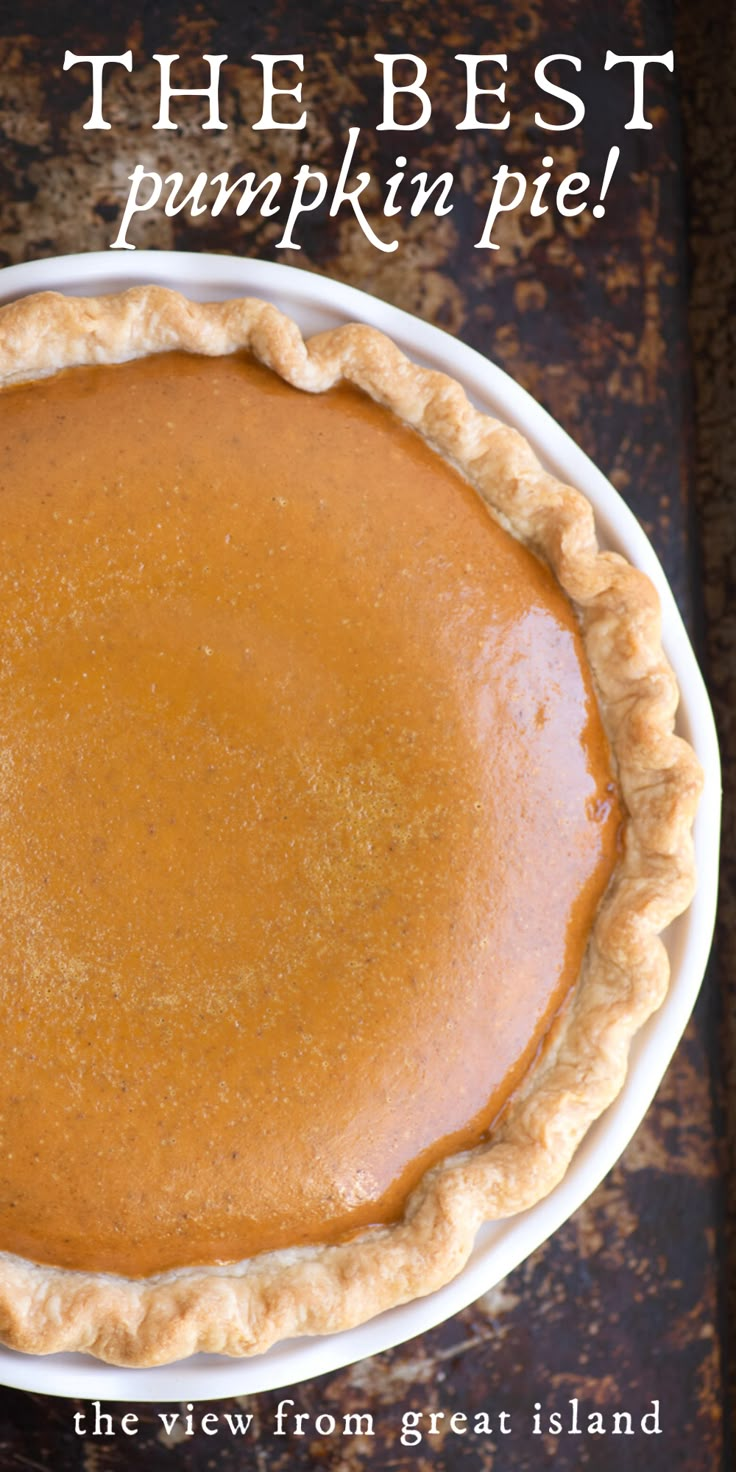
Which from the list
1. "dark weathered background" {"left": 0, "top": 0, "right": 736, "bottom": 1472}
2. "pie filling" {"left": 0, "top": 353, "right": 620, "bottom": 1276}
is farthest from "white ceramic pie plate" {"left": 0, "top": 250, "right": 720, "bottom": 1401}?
"dark weathered background" {"left": 0, "top": 0, "right": 736, "bottom": 1472}

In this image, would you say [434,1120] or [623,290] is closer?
[434,1120]

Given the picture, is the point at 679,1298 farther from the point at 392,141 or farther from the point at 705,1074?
the point at 392,141

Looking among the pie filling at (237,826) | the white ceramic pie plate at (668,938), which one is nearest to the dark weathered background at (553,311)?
the white ceramic pie plate at (668,938)

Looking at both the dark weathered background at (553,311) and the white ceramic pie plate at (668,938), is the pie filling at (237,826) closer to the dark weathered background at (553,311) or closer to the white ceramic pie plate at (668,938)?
the white ceramic pie plate at (668,938)

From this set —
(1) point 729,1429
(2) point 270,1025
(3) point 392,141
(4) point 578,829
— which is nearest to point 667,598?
(4) point 578,829

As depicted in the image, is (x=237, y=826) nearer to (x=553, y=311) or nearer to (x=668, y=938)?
(x=668, y=938)

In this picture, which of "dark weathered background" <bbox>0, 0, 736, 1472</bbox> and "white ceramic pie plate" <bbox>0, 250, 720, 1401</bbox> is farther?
"dark weathered background" <bbox>0, 0, 736, 1472</bbox>

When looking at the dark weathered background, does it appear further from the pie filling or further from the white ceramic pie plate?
the pie filling
